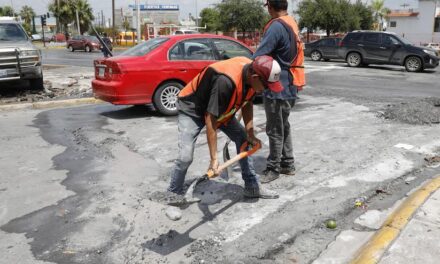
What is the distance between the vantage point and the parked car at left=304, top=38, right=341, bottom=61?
74.3 feet

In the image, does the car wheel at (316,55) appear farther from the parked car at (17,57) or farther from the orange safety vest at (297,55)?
the orange safety vest at (297,55)

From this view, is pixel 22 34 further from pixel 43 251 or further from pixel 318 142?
pixel 43 251

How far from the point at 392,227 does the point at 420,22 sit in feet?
194

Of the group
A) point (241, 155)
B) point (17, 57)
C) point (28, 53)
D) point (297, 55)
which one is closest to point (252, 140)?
point (241, 155)

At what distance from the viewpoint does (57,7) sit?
2788 inches

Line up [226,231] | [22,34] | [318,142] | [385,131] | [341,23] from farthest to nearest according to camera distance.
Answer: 1. [341,23]
2. [22,34]
3. [385,131]
4. [318,142]
5. [226,231]

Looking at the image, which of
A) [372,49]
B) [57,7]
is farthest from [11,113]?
[57,7]

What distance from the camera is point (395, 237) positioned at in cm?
354

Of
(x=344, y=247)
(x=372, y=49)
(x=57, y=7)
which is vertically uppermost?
(x=57, y=7)

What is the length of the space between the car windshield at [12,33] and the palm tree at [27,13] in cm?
10144

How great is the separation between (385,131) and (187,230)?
4.33 metres

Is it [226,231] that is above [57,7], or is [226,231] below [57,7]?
below

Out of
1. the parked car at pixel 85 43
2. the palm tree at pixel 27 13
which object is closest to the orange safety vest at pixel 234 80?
the parked car at pixel 85 43

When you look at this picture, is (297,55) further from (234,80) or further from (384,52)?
(384,52)
